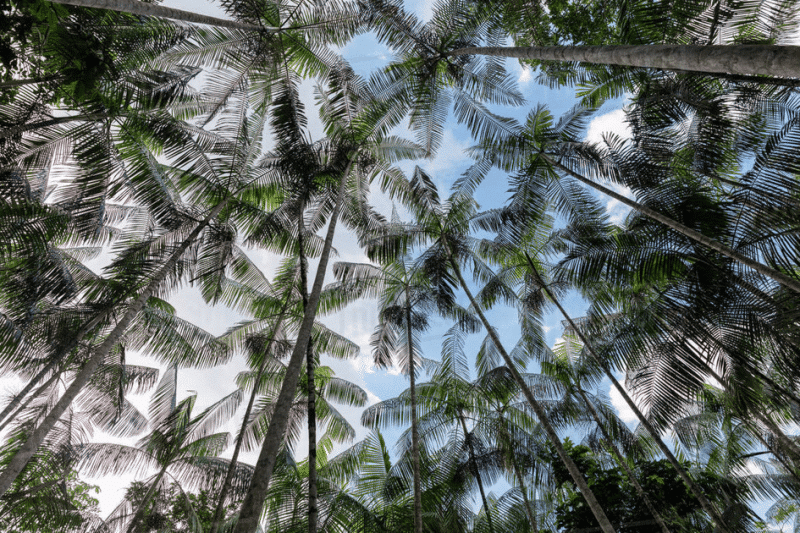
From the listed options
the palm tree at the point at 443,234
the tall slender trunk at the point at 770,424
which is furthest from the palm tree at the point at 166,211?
the tall slender trunk at the point at 770,424

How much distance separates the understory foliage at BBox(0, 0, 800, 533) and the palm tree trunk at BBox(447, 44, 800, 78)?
1.94m

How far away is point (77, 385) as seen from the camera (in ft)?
18.4

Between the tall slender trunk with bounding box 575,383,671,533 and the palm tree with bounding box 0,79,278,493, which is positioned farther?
the tall slender trunk with bounding box 575,383,671,533

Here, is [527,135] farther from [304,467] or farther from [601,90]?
[304,467]

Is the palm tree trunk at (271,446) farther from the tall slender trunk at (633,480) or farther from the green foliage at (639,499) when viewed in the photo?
the green foliage at (639,499)

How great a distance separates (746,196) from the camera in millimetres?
6395

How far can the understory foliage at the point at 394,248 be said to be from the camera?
605 cm

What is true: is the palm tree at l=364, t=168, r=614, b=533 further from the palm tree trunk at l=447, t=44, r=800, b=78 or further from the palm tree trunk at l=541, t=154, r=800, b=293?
the palm tree trunk at l=447, t=44, r=800, b=78

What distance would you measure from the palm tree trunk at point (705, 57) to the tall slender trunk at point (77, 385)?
6.92 meters

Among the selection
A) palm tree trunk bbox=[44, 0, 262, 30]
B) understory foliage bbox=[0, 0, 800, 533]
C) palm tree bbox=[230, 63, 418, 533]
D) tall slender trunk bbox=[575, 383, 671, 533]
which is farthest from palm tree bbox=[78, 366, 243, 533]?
tall slender trunk bbox=[575, 383, 671, 533]

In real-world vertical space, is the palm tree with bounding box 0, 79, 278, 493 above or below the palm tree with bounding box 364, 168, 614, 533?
below

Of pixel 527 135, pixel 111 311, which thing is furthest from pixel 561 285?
pixel 111 311

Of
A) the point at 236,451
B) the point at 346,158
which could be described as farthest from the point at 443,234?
the point at 236,451

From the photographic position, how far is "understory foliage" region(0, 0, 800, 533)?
605cm
